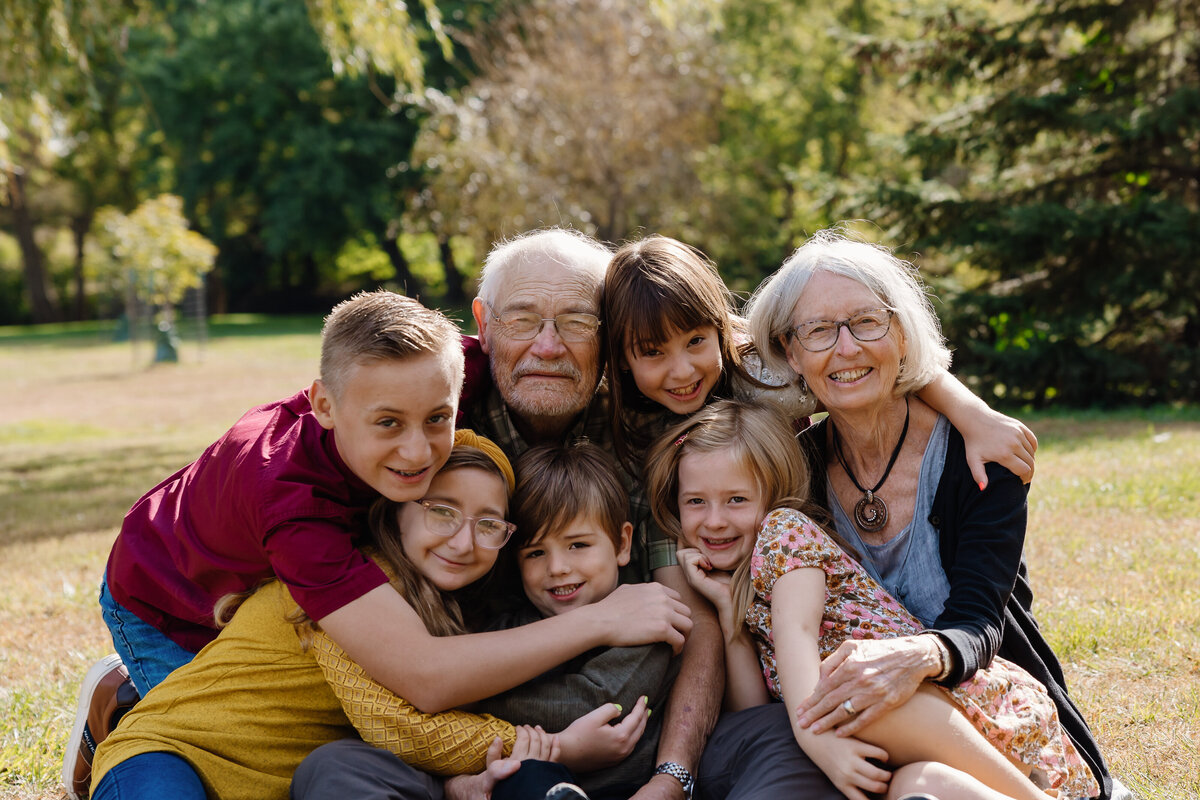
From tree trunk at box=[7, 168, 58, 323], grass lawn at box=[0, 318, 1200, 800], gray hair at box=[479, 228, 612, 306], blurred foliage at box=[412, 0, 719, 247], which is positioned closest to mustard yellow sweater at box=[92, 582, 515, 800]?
grass lawn at box=[0, 318, 1200, 800]

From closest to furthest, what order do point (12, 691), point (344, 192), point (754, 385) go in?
1. point (754, 385)
2. point (12, 691)
3. point (344, 192)

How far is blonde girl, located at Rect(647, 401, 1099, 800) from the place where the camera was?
7.73ft

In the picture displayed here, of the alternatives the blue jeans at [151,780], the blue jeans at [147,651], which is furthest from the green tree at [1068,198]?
the blue jeans at [151,780]

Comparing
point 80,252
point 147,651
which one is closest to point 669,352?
point 147,651

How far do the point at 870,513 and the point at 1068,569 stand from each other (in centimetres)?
222

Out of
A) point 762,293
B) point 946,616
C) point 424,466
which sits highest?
point 762,293

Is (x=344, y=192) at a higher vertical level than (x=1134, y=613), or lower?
higher

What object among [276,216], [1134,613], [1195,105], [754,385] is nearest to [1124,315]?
[1195,105]

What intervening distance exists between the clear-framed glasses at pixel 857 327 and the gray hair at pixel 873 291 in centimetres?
4

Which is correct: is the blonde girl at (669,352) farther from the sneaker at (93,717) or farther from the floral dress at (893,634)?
the sneaker at (93,717)

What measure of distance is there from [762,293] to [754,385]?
41 cm

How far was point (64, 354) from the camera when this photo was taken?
930 inches

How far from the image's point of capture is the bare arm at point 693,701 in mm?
2607

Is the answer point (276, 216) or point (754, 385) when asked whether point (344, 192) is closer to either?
point (276, 216)
